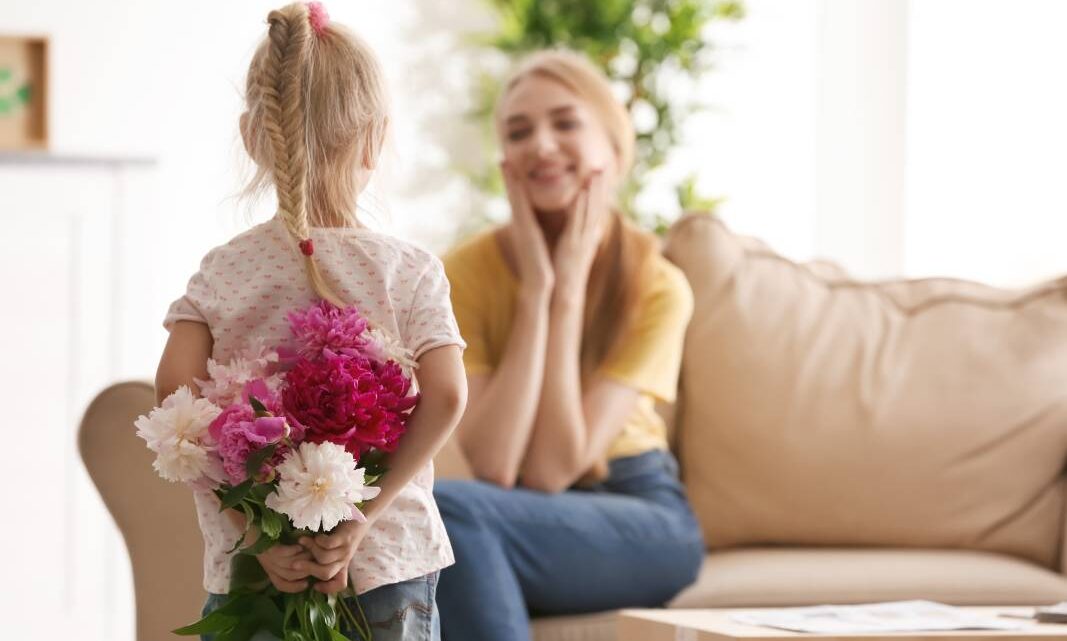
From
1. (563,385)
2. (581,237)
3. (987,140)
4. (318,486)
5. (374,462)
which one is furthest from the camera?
(987,140)

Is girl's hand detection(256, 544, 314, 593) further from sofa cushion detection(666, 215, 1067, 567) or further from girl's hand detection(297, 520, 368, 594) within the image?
sofa cushion detection(666, 215, 1067, 567)

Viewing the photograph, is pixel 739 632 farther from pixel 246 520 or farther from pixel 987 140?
pixel 987 140

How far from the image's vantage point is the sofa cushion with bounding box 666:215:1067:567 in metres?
2.57

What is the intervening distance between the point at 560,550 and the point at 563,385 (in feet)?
1.02

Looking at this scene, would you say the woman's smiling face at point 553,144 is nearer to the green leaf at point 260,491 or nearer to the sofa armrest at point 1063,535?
the sofa armrest at point 1063,535

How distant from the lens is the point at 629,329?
239 centimetres

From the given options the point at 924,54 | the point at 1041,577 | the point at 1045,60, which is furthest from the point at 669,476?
the point at 924,54

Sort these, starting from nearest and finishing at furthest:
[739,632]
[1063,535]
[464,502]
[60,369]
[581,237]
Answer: [739,632], [464,502], [581,237], [1063,535], [60,369]

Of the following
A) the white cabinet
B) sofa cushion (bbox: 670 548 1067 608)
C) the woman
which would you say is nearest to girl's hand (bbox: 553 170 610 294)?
the woman

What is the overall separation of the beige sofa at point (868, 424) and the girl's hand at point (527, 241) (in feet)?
1.23

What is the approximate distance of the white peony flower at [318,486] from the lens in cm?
124

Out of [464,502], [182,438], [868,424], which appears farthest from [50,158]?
[182,438]

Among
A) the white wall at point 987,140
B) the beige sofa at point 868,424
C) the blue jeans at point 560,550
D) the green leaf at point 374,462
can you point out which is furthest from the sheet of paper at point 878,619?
the white wall at point 987,140

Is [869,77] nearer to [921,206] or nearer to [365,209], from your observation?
[921,206]
